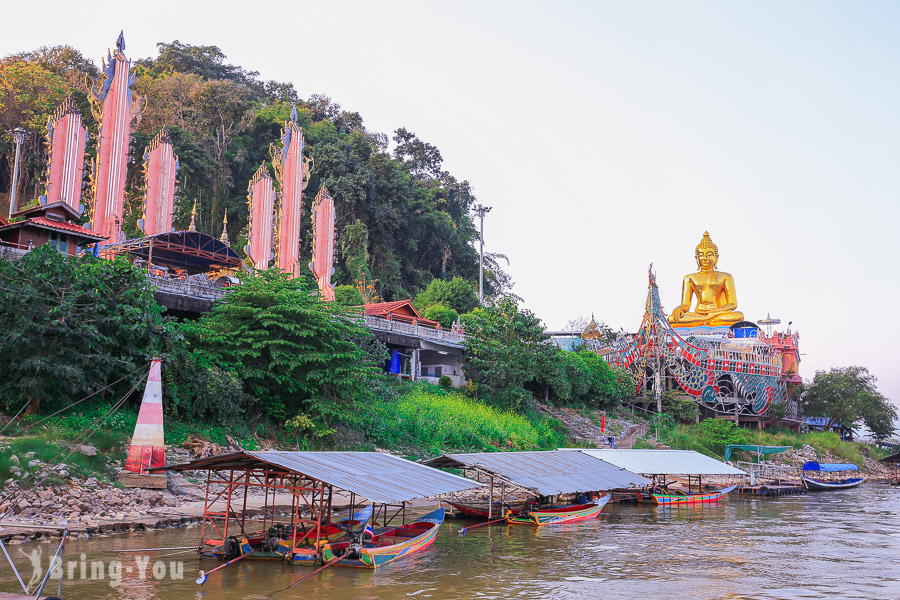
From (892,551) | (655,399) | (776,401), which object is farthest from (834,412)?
(892,551)

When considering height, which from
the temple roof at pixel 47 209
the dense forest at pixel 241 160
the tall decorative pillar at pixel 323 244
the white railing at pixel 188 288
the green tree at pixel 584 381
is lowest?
the green tree at pixel 584 381

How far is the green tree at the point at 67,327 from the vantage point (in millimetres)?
20594

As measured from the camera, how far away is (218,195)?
55.2m

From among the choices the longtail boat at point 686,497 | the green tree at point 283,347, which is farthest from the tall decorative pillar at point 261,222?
the longtail boat at point 686,497

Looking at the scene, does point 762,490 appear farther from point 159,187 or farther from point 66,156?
point 66,156

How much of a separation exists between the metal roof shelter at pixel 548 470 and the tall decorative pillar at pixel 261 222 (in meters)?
18.7

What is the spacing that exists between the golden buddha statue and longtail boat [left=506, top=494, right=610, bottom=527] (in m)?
38.0

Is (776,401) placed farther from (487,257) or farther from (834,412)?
(487,257)

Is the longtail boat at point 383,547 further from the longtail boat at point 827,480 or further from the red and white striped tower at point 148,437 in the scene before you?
the longtail boat at point 827,480

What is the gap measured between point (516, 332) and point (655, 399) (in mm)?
13631

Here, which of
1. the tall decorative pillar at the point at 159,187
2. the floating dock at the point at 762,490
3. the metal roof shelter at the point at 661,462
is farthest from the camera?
the floating dock at the point at 762,490

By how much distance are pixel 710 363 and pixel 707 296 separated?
38.7ft

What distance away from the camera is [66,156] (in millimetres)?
32594

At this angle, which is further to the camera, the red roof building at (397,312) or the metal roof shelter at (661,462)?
the red roof building at (397,312)
